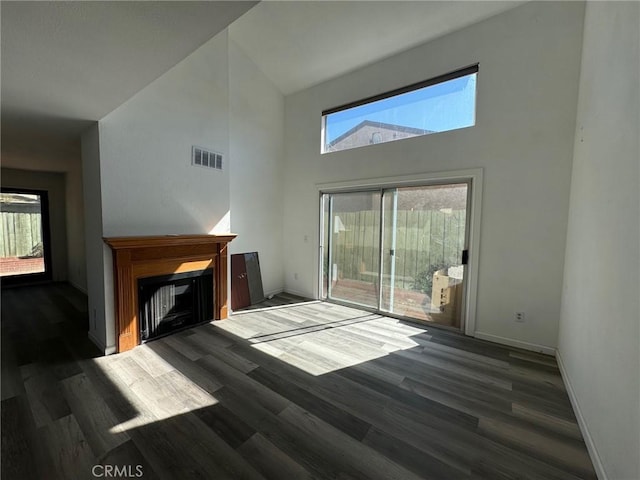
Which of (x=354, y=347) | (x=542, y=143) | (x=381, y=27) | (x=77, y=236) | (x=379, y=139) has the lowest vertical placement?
(x=354, y=347)

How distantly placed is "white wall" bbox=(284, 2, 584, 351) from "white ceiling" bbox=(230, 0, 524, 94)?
0.19 metres

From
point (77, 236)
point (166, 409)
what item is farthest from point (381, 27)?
point (77, 236)

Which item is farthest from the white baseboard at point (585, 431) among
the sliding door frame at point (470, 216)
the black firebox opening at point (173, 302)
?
the black firebox opening at point (173, 302)

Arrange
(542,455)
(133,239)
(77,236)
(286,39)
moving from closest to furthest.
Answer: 1. (542,455)
2. (133,239)
3. (286,39)
4. (77,236)

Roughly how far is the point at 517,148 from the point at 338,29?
2.72 m

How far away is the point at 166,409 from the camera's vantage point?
6.03ft

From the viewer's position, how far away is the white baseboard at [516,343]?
2721 millimetres

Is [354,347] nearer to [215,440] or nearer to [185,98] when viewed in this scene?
[215,440]

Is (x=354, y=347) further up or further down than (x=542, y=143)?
further down

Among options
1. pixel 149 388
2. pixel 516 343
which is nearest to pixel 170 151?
pixel 149 388

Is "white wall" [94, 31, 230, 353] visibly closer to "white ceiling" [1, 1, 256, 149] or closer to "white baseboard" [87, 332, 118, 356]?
"white baseboard" [87, 332, 118, 356]

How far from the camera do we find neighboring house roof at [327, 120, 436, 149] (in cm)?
346

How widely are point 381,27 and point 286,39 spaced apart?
1405mm

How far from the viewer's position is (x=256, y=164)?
4.32m
